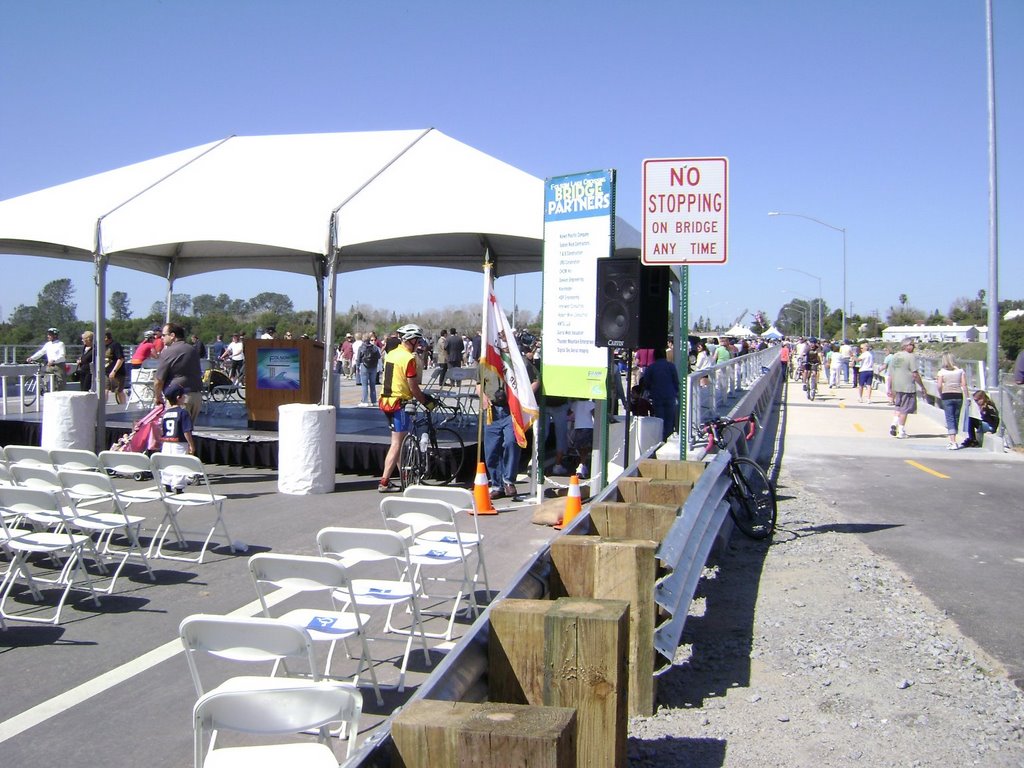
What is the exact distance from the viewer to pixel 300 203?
38.4 ft

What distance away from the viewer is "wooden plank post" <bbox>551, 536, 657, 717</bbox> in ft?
14.6

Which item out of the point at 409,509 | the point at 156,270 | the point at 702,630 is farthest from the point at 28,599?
the point at 156,270

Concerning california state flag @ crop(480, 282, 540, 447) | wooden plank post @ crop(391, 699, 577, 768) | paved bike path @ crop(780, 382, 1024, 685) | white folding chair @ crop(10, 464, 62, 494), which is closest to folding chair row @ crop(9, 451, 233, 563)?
white folding chair @ crop(10, 464, 62, 494)

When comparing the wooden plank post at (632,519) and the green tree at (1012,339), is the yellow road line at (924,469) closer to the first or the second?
the wooden plank post at (632,519)

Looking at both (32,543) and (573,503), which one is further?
(573,503)

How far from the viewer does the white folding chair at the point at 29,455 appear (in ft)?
27.3

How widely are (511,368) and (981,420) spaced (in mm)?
11529

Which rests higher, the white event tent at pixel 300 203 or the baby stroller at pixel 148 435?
the white event tent at pixel 300 203

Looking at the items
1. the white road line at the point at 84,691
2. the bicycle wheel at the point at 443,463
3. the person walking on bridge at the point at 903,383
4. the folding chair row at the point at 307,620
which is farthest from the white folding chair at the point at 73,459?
the person walking on bridge at the point at 903,383

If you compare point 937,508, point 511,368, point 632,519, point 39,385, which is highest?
point 511,368

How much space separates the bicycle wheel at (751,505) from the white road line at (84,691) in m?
5.21

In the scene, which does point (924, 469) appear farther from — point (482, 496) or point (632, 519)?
point (632, 519)

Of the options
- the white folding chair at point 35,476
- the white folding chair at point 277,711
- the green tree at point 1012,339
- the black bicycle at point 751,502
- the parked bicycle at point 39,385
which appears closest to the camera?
the white folding chair at point 277,711

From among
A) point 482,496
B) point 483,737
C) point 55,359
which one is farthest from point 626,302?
point 55,359
